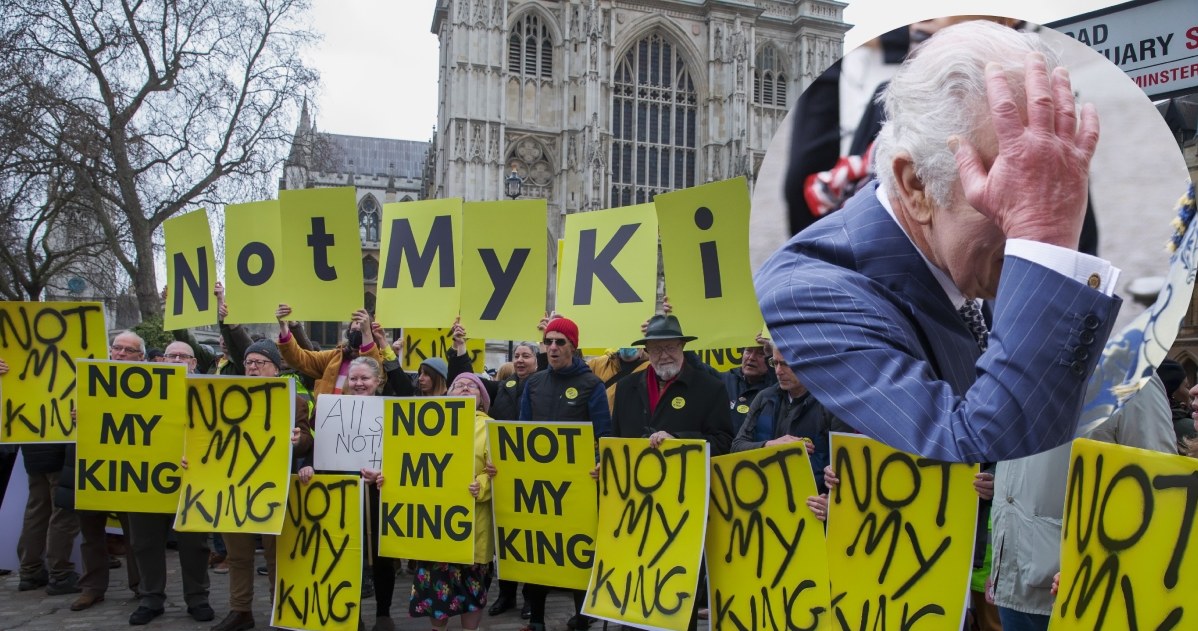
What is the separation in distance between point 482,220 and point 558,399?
1.35m

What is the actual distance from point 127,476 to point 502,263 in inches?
101

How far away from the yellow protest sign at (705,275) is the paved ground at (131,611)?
254 cm

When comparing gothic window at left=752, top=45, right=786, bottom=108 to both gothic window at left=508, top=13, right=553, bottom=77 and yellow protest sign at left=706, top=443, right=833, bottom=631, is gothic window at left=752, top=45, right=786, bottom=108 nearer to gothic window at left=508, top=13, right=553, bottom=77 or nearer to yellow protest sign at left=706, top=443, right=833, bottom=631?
gothic window at left=508, top=13, right=553, bottom=77

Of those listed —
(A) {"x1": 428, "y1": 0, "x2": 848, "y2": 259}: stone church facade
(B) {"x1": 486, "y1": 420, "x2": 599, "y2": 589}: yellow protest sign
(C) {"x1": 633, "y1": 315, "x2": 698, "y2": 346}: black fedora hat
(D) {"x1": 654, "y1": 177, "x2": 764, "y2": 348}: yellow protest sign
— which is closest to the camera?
(D) {"x1": 654, "y1": 177, "x2": 764, "y2": 348}: yellow protest sign

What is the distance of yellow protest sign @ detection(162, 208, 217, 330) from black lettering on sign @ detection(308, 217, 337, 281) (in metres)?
0.84

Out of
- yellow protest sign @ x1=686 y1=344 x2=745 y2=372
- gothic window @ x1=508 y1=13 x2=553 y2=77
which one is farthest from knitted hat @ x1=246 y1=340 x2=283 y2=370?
gothic window @ x1=508 y1=13 x2=553 y2=77

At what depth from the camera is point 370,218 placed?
59.9 metres

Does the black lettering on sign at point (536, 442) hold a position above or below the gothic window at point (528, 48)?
below

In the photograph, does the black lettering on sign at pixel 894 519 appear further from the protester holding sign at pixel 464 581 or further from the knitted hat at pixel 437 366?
the knitted hat at pixel 437 366

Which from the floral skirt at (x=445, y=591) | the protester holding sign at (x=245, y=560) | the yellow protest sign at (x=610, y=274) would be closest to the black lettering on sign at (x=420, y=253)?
the yellow protest sign at (x=610, y=274)

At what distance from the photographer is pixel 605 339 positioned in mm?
5973

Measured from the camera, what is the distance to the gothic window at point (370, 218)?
58.6 m

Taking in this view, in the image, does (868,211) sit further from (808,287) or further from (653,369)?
(653,369)

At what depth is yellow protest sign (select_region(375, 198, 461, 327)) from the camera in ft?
20.2
